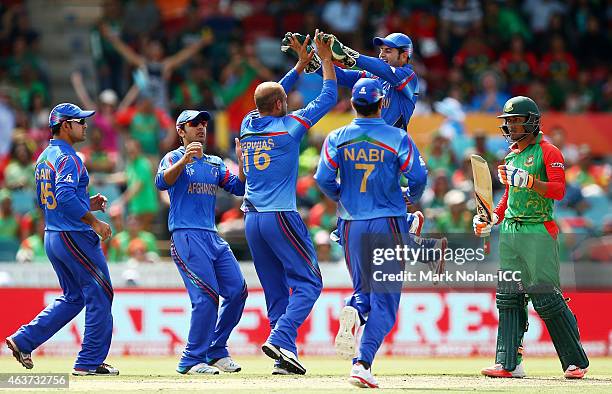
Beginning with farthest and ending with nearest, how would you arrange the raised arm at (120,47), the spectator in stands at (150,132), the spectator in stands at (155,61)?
the raised arm at (120,47) < the spectator in stands at (155,61) < the spectator in stands at (150,132)

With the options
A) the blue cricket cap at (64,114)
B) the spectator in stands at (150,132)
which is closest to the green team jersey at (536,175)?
the blue cricket cap at (64,114)

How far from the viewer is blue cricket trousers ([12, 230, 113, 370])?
475 inches

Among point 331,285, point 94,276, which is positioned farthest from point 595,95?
point 94,276

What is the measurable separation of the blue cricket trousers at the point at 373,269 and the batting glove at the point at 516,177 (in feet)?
4.00

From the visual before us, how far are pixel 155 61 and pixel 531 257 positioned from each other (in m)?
10.7

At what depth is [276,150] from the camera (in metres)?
11.9

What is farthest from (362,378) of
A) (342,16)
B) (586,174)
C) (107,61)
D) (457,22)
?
(457,22)

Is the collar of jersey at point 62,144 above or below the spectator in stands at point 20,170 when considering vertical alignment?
above

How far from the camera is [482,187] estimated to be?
1191 centimetres

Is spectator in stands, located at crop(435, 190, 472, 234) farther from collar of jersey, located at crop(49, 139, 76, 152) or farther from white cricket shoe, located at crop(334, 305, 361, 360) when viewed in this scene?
white cricket shoe, located at crop(334, 305, 361, 360)

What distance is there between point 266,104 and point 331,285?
492cm

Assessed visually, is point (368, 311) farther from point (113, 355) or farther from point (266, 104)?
point (113, 355)

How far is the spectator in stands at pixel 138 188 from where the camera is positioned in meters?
19.0

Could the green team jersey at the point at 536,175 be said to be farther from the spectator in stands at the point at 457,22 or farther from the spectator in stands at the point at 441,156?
the spectator in stands at the point at 457,22
